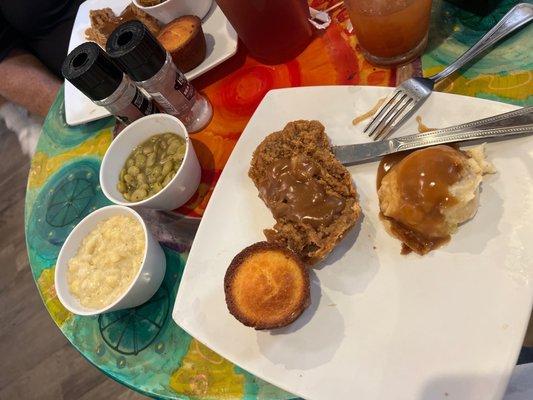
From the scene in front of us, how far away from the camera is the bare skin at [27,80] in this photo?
11.1 feet

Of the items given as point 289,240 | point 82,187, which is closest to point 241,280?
point 289,240

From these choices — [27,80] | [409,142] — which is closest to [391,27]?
[409,142]

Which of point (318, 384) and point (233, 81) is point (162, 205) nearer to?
point (233, 81)

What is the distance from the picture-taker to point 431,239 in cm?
160

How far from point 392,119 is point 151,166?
1.12 metres

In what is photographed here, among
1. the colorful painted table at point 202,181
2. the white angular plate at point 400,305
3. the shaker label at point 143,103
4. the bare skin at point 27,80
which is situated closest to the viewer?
the white angular plate at point 400,305

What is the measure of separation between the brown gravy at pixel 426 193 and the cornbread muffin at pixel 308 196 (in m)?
0.19

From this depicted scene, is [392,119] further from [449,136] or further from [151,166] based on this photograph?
[151,166]

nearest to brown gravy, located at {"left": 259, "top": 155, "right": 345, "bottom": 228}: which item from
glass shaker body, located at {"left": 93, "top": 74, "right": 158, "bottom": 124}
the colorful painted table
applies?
the colorful painted table

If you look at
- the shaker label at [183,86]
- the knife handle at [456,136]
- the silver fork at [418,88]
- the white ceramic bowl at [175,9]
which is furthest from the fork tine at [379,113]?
the white ceramic bowl at [175,9]

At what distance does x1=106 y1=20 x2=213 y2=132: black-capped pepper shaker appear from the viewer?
6.37 ft

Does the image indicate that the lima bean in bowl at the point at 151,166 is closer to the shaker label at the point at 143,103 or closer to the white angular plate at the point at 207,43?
the shaker label at the point at 143,103

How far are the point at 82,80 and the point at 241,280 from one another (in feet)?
3.70

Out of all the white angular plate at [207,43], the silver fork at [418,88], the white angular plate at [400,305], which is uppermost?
the white angular plate at [207,43]
